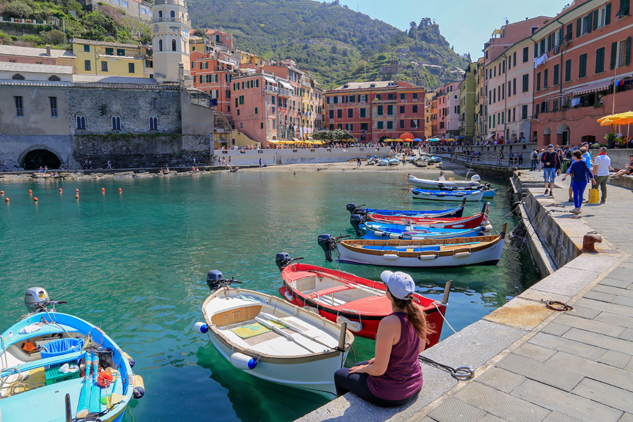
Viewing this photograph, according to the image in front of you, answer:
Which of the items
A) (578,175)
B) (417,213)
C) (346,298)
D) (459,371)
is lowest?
(346,298)

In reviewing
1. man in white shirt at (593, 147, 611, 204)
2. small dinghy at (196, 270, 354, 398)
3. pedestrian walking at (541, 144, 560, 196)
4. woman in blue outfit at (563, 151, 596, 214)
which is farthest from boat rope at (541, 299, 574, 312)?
pedestrian walking at (541, 144, 560, 196)

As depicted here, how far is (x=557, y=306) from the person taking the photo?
20.7 feet

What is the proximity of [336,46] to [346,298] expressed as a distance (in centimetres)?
16878

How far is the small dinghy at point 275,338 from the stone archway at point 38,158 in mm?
55382

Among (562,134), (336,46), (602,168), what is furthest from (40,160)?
(336,46)

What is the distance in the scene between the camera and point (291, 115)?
7388 cm

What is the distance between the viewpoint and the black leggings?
13.2ft

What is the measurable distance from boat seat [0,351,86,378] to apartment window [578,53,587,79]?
35.0m

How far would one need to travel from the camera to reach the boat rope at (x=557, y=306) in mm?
6220

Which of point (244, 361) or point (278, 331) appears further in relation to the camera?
point (278, 331)

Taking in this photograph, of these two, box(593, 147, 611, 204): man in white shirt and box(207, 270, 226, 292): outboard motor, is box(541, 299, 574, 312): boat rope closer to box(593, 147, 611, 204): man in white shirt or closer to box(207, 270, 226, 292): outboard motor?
box(207, 270, 226, 292): outboard motor

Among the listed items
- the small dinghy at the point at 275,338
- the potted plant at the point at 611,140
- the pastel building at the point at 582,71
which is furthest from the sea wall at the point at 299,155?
the small dinghy at the point at 275,338

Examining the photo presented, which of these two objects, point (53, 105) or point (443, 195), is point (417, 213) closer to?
point (443, 195)

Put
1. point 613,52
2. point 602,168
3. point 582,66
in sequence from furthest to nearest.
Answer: point 582,66
point 613,52
point 602,168
